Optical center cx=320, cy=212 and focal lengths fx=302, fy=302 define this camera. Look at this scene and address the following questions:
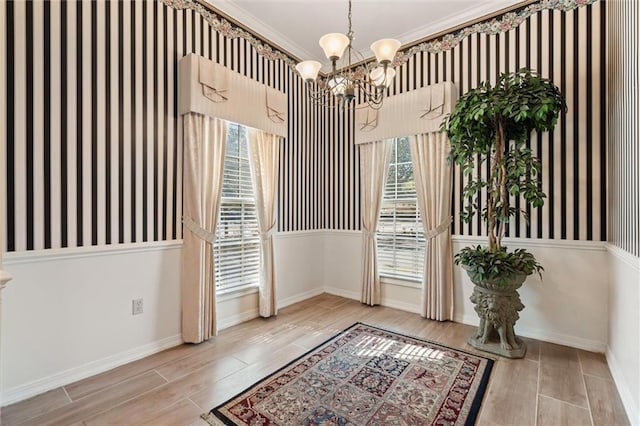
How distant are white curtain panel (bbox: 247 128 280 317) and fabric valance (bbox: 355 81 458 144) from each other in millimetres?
1284

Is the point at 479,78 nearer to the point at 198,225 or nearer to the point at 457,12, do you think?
the point at 457,12

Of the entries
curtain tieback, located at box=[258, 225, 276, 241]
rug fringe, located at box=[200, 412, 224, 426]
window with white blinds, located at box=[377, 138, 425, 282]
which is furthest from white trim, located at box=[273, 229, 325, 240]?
rug fringe, located at box=[200, 412, 224, 426]

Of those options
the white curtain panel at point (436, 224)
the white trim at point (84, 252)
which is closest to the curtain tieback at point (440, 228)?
the white curtain panel at point (436, 224)

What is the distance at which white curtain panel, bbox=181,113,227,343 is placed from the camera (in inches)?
113

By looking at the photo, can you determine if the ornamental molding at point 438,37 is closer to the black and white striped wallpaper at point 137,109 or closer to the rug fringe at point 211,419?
the black and white striped wallpaper at point 137,109

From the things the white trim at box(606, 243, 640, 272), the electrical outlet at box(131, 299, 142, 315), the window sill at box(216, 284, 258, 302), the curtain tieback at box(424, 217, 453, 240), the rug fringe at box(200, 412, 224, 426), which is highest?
the curtain tieback at box(424, 217, 453, 240)

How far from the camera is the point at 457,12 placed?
3336mm

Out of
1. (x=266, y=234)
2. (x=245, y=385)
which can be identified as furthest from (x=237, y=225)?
(x=245, y=385)

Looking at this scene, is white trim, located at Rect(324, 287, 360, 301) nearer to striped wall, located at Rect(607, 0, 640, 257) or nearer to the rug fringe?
the rug fringe

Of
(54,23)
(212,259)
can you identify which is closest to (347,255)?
(212,259)

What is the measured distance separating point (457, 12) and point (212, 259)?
374cm

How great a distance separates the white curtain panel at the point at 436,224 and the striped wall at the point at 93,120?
8.45ft

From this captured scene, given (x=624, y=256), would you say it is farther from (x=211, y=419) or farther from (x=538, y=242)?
(x=211, y=419)

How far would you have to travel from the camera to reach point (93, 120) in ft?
7.77
